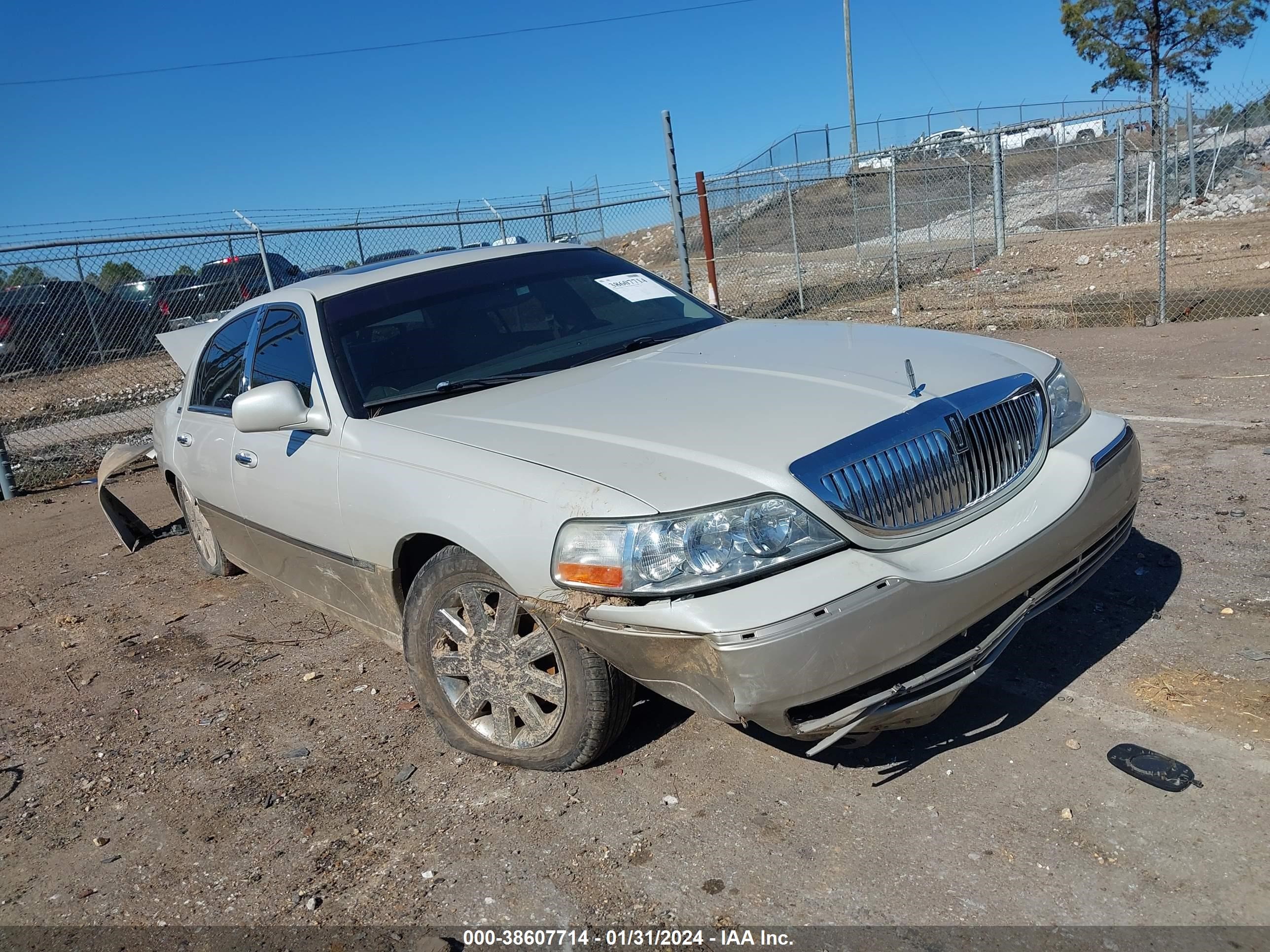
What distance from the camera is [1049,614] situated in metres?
3.87

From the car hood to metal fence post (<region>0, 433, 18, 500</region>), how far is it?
7.65 meters

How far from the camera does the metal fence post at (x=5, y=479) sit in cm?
929

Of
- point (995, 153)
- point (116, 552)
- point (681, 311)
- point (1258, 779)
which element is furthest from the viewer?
point (995, 153)

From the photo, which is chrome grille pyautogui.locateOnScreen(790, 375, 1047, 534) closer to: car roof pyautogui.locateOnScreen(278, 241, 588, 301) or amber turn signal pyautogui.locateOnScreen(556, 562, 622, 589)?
amber turn signal pyautogui.locateOnScreen(556, 562, 622, 589)

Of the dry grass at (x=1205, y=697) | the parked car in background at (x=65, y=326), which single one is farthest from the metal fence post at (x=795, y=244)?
the dry grass at (x=1205, y=697)

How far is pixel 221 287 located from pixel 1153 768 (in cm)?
1243

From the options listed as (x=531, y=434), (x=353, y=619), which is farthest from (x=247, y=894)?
(x=531, y=434)

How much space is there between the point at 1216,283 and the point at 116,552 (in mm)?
12881

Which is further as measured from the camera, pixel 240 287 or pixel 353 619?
pixel 240 287

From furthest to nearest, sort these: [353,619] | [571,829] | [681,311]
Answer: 1. [681,311]
2. [353,619]
3. [571,829]

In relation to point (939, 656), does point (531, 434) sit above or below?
above

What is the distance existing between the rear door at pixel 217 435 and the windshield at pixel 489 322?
892mm

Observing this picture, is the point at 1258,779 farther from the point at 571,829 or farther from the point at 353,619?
the point at 353,619

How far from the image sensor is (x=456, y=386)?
12.0 ft
